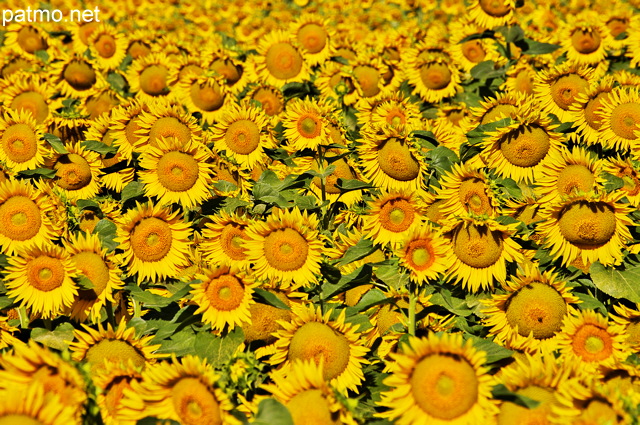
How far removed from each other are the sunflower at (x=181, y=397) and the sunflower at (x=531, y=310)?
169 centimetres

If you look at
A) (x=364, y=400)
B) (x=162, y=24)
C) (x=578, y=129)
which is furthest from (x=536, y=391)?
(x=162, y=24)

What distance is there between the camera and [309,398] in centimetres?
282

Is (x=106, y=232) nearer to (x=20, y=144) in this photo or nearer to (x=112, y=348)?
(x=112, y=348)

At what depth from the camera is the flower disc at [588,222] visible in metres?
3.75

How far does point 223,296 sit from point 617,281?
2459 millimetres

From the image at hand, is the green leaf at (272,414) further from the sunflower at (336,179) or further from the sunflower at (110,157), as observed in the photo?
the sunflower at (110,157)

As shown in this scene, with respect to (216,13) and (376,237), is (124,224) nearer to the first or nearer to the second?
(376,237)

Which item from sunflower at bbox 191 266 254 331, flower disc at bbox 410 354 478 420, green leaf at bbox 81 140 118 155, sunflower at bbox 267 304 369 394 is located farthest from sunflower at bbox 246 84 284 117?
flower disc at bbox 410 354 478 420

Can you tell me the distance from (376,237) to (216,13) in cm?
1358

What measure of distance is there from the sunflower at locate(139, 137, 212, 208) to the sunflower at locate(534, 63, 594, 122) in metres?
2.90

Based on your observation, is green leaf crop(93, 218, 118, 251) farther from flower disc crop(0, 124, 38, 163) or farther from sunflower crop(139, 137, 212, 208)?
flower disc crop(0, 124, 38, 163)

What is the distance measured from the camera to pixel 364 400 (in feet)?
11.6

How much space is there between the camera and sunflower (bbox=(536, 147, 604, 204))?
4.05m

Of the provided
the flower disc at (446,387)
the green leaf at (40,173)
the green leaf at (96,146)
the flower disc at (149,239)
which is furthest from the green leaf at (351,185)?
the green leaf at (40,173)
